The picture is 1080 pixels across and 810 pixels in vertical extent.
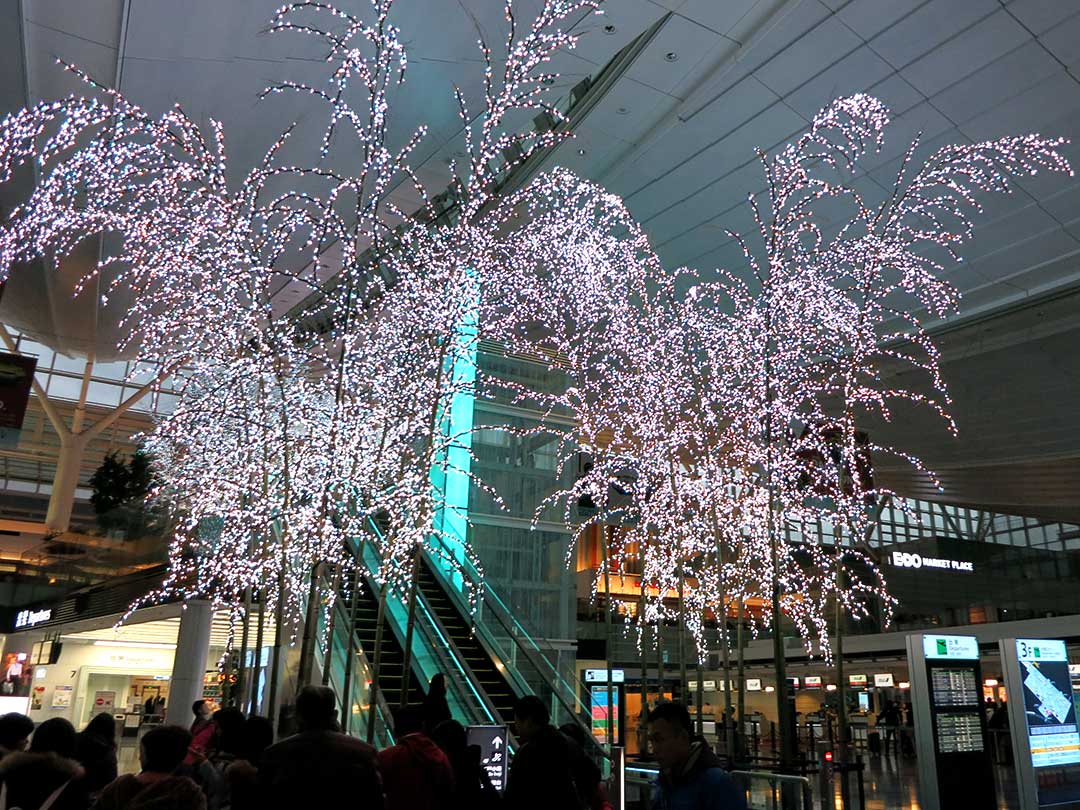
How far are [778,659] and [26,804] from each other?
5.43 m

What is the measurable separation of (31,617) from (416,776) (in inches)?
911

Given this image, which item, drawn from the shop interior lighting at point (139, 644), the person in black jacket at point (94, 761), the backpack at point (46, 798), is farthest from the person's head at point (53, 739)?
the shop interior lighting at point (139, 644)

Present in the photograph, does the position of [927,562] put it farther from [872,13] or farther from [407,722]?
[407,722]

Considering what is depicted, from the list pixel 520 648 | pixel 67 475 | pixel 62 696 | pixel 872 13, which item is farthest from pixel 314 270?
pixel 62 696

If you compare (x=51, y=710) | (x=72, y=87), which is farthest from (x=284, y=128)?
(x=51, y=710)

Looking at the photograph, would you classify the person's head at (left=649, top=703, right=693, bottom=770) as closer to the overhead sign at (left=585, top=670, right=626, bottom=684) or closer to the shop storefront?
the overhead sign at (left=585, top=670, right=626, bottom=684)

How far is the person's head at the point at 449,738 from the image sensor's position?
3.87 meters

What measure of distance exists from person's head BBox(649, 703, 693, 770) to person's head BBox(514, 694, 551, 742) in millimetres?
693

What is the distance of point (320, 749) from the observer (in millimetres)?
2564

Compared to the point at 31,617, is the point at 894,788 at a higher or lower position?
lower

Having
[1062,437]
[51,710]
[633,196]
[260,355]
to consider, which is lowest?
[51,710]

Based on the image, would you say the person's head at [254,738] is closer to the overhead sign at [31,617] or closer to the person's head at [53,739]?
the person's head at [53,739]

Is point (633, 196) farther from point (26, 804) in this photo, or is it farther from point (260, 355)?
point (26, 804)

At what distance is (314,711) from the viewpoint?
2.67 m
